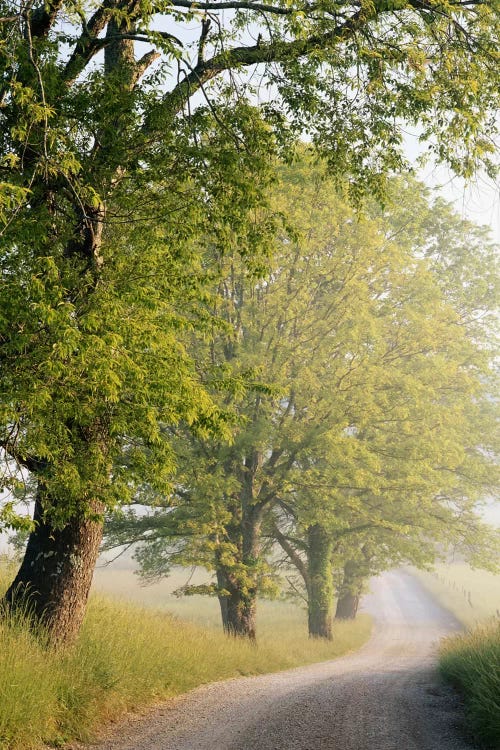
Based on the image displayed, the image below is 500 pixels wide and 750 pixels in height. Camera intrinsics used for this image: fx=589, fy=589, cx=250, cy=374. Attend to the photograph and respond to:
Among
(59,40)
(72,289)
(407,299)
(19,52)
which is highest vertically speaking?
(407,299)

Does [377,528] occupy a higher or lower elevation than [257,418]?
lower

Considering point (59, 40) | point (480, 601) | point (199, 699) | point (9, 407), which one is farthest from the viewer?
point (480, 601)

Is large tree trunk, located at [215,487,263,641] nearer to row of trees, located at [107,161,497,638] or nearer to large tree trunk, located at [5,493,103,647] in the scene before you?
row of trees, located at [107,161,497,638]

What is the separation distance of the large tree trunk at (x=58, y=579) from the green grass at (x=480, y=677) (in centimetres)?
584

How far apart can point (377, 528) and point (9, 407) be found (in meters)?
19.3

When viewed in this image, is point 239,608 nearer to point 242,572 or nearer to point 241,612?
point 241,612

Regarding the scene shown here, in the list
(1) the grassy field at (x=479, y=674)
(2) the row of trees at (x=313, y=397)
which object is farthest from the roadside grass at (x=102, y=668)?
(1) the grassy field at (x=479, y=674)

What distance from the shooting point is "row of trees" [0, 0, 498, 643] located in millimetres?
6316

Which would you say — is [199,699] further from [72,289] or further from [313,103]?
[313,103]

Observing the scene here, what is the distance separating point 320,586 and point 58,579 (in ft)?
51.0

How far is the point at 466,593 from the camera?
47.2 m

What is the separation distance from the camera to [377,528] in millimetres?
22812

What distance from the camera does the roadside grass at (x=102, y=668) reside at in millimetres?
6383

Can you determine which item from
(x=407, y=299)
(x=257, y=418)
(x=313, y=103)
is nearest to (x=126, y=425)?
(x=313, y=103)
